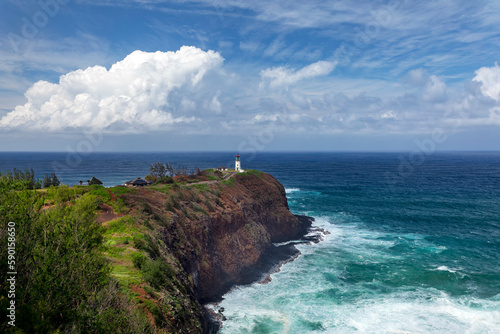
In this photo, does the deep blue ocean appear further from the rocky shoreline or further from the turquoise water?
the rocky shoreline

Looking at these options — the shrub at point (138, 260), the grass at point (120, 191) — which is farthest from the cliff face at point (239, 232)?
the grass at point (120, 191)

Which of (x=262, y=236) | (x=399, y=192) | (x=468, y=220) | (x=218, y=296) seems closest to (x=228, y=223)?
(x=262, y=236)

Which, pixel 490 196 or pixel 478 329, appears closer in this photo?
pixel 478 329

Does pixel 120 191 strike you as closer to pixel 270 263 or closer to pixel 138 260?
pixel 138 260

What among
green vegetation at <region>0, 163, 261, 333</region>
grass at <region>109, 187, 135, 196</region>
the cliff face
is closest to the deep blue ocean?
the cliff face

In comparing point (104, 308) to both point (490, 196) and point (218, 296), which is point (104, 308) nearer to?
point (218, 296)

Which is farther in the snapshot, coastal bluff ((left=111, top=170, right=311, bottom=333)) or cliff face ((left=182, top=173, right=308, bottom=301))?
cliff face ((left=182, top=173, right=308, bottom=301))
